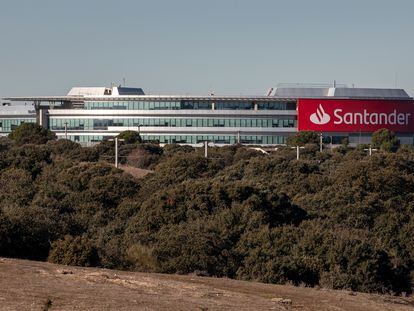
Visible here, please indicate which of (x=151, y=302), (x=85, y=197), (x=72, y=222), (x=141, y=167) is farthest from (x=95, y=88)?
(x=151, y=302)

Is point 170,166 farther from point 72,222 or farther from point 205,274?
point 205,274

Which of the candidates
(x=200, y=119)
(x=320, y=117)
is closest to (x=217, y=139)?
(x=200, y=119)

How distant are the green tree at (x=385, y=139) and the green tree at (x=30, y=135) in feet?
134

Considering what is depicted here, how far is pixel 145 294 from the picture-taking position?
33094 mm

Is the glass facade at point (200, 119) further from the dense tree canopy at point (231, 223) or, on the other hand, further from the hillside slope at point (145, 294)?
the hillside slope at point (145, 294)

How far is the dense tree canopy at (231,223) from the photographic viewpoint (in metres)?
47.7

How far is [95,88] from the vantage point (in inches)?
6811

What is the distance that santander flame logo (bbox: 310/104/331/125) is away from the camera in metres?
163

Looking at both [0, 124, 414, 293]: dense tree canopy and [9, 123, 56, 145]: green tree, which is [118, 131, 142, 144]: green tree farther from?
[0, 124, 414, 293]: dense tree canopy

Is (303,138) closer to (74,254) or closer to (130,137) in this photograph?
(130,137)

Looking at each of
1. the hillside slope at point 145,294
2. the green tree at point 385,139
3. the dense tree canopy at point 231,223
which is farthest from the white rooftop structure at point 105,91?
the hillside slope at point 145,294

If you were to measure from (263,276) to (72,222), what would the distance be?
14.7 meters

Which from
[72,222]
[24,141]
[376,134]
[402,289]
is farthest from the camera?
[376,134]

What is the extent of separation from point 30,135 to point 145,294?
11509cm
